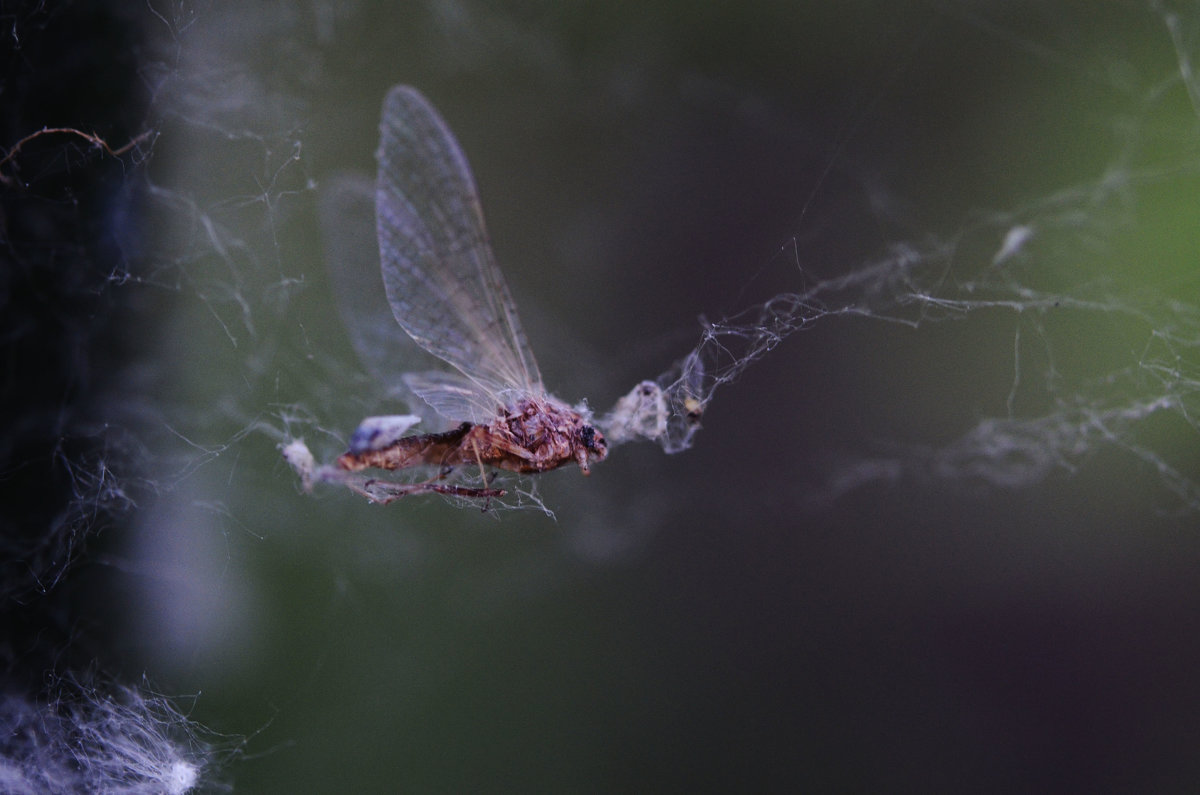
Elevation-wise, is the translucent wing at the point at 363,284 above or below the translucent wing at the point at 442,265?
above

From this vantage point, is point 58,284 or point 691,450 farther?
point 691,450

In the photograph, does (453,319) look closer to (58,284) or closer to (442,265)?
(442,265)

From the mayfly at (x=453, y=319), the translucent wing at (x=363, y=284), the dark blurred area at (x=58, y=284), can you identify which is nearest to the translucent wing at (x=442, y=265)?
the mayfly at (x=453, y=319)

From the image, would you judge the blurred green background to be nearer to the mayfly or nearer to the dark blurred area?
the dark blurred area

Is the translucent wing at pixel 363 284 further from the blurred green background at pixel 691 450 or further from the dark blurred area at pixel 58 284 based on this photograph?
the dark blurred area at pixel 58 284

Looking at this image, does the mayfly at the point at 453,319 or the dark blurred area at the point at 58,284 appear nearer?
the mayfly at the point at 453,319

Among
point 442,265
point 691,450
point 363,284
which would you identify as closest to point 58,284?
point 363,284
